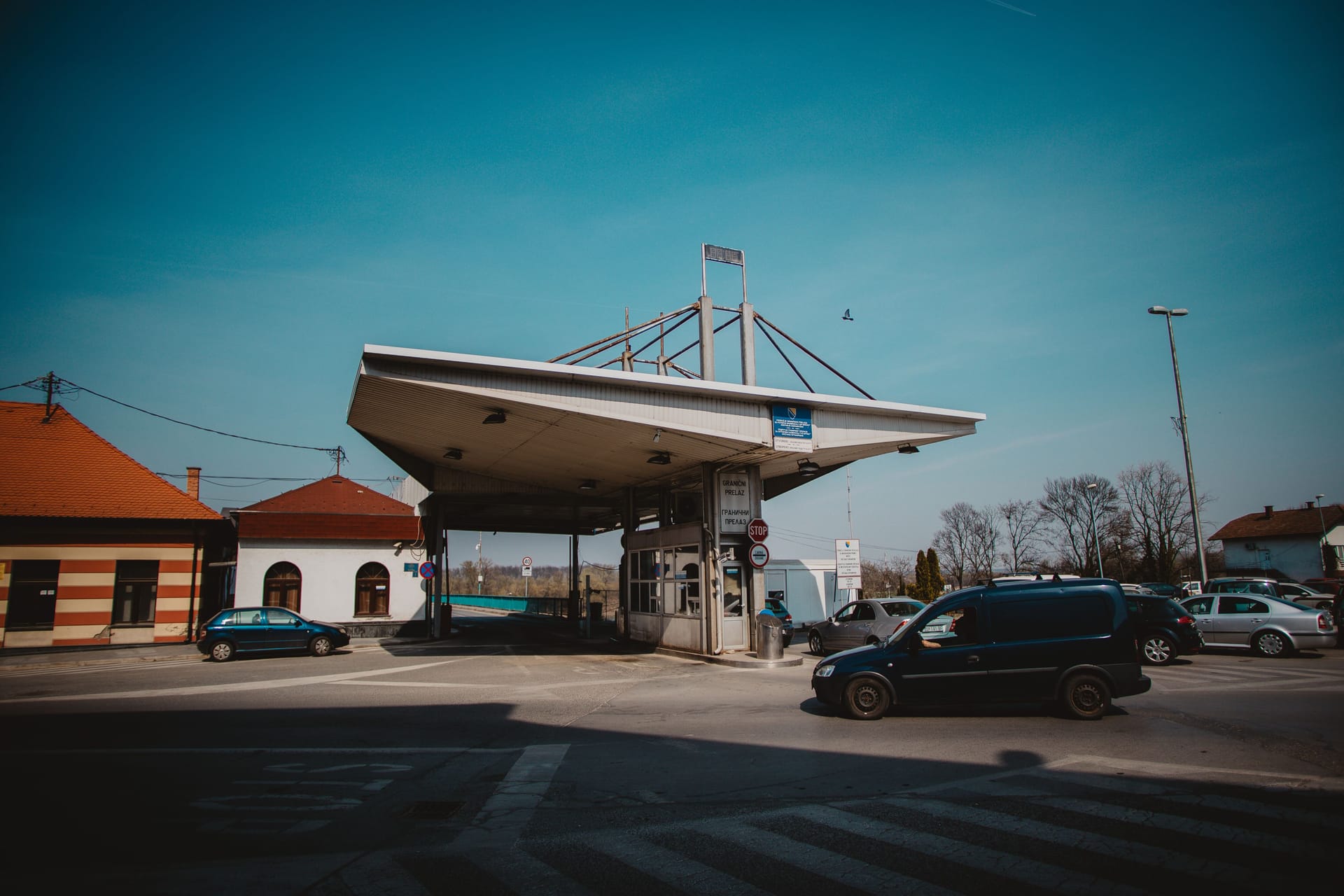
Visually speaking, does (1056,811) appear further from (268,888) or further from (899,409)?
(899,409)

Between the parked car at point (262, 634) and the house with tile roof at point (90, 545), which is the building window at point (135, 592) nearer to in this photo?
the house with tile roof at point (90, 545)

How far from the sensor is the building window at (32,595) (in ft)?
76.7

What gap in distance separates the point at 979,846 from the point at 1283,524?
79840 millimetres

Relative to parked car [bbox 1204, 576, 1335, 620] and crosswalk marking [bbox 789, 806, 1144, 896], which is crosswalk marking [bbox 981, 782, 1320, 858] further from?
parked car [bbox 1204, 576, 1335, 620]

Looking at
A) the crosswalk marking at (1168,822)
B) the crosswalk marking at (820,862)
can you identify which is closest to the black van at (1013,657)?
the crosswalk marking at (1168,822)

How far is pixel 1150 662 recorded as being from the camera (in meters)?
15.7

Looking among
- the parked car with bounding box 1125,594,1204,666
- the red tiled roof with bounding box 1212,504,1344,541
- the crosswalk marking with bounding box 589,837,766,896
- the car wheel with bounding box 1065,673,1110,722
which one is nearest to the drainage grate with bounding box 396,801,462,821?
the crosswalk marking with bounding box 589,837,766,896

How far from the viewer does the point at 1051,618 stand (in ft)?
31.2

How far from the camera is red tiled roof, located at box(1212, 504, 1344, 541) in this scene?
2431 inches

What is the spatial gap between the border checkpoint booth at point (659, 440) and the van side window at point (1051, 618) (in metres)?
8.52

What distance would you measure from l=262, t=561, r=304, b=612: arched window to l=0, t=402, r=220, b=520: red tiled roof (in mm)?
3439

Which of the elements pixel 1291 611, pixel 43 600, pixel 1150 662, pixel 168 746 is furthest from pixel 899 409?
pixel 43 600

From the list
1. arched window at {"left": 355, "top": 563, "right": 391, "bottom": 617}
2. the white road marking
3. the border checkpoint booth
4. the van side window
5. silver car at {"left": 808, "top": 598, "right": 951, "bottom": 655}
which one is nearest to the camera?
the van side window

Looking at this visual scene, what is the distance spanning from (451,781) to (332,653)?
Answer: 1784 cm
